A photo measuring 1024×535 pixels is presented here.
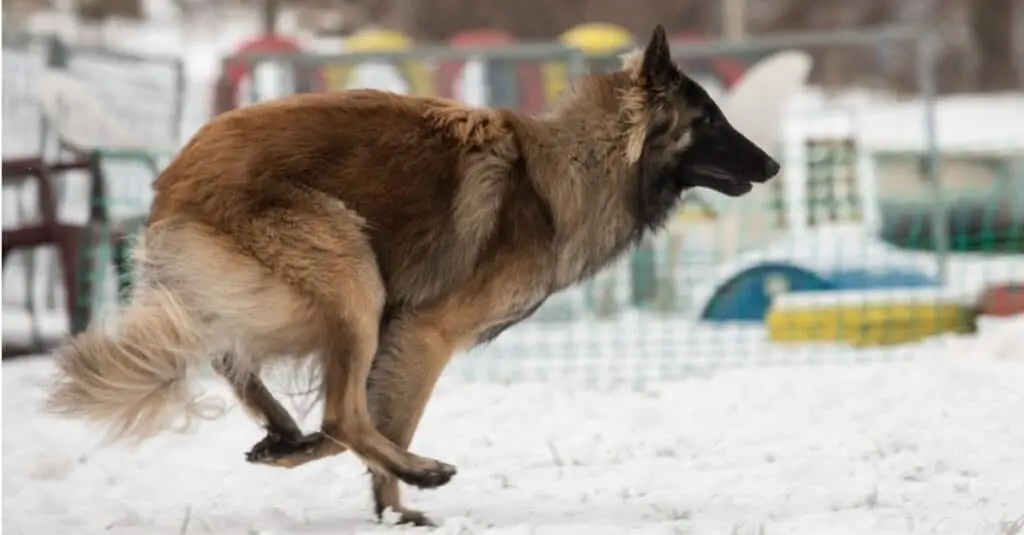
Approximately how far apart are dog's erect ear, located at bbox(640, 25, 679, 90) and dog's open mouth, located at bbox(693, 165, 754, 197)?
0.31 metres

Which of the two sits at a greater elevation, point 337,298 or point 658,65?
point 658,65

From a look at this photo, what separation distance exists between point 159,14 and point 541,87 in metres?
19.6

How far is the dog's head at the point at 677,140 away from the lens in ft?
14.5

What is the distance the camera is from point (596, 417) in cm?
623

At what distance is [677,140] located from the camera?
4.51 meters

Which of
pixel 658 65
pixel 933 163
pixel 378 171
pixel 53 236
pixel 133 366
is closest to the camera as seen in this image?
pixel 133 366

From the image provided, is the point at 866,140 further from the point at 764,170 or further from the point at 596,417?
the point at 764,170

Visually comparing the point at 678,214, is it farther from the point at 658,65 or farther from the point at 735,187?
the point at 658,65

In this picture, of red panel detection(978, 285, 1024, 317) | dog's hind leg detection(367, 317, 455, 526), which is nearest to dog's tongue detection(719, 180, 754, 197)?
dog's hind leg detection(367, 317, 455, 526)

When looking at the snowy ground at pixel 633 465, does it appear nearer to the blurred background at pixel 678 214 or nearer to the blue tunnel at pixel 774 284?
the blurred background at pixel 678 214

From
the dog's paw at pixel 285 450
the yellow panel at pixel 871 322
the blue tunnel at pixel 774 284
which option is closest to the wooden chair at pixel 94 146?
the blue tunnel at pixel 774 284

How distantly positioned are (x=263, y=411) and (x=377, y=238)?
0.67m

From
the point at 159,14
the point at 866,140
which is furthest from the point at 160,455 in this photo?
the point at 159,14

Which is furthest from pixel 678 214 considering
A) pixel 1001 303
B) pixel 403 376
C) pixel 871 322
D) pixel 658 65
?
pixel 403 376
